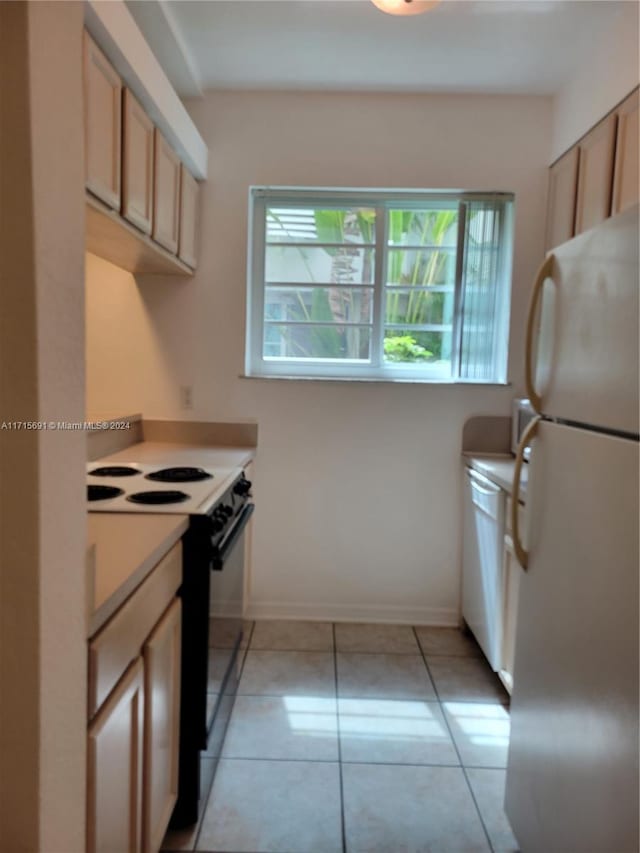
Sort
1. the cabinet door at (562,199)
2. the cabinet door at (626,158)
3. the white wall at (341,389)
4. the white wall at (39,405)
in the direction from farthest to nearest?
the white wall at (341,389) < the cabinet door at (562,199) < the cabinet door at (626,158) < the white wall at (39,405)

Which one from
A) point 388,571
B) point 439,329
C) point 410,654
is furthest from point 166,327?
point 410,654

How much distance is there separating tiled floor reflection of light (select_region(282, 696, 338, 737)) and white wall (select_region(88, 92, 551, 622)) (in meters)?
0.77

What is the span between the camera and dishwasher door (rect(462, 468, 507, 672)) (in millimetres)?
2279

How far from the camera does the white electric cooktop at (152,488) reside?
5.09 feet

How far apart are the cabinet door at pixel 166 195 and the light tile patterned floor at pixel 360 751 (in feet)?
6.11

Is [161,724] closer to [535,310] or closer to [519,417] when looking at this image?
[535,310]

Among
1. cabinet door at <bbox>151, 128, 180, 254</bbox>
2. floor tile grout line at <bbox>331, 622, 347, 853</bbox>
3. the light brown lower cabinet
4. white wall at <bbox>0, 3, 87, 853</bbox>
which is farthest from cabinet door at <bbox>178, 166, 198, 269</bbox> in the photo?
floor tile grout line at <bbox>331, 622, 347, 853</bbox>

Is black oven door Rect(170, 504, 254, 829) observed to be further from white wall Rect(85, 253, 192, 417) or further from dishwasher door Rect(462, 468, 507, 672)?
white wall Rect(85, 253, 192, 417)

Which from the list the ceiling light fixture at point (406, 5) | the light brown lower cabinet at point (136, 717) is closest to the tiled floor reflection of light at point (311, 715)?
the light brown lower cabinet at point (136, 717)

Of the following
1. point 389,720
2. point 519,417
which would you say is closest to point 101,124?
point 519,417

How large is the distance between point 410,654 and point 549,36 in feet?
8.88

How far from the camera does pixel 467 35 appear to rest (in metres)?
2.27

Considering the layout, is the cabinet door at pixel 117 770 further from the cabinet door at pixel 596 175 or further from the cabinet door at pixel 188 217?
the cabinet door at pixel 596 175

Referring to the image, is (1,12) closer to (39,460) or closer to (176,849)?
(39,460)
